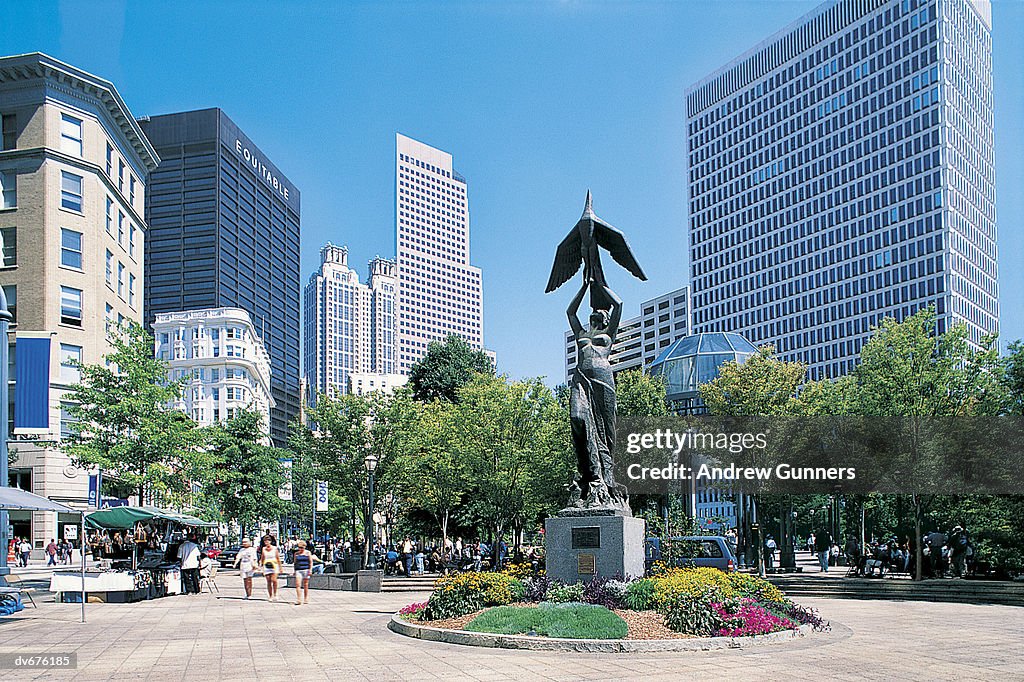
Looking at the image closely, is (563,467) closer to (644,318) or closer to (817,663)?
(817,663)

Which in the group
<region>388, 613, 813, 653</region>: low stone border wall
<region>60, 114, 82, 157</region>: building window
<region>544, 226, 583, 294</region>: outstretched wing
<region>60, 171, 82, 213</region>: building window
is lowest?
<region>388, 613, 813, 653</region>: low stone border wall

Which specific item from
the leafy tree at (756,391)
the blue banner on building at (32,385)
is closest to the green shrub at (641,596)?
the blue banner on building at (32,385)

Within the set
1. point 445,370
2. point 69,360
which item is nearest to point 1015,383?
point 445,370

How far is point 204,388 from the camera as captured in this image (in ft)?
398

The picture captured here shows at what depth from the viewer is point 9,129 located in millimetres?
51375

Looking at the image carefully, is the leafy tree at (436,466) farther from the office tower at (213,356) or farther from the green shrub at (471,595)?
the office tower at (213,356)

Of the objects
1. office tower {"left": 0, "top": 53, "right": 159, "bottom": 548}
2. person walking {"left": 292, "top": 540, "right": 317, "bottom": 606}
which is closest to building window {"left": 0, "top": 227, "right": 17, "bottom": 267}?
office tower {"left": 0, "top": 53, "right": 159, "bottom": 548}

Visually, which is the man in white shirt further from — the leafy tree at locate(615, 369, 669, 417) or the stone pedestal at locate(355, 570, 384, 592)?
the leafy tree at locate(615, 369, 669, 417)

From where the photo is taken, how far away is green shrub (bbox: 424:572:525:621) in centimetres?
1653

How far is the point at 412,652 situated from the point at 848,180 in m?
128

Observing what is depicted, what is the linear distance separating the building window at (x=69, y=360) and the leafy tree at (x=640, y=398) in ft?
88.8

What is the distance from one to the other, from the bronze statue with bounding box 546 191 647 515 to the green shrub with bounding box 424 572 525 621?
2142 millimetres

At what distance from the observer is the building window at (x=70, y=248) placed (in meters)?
50.8

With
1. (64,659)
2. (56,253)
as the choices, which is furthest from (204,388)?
(64,659)
